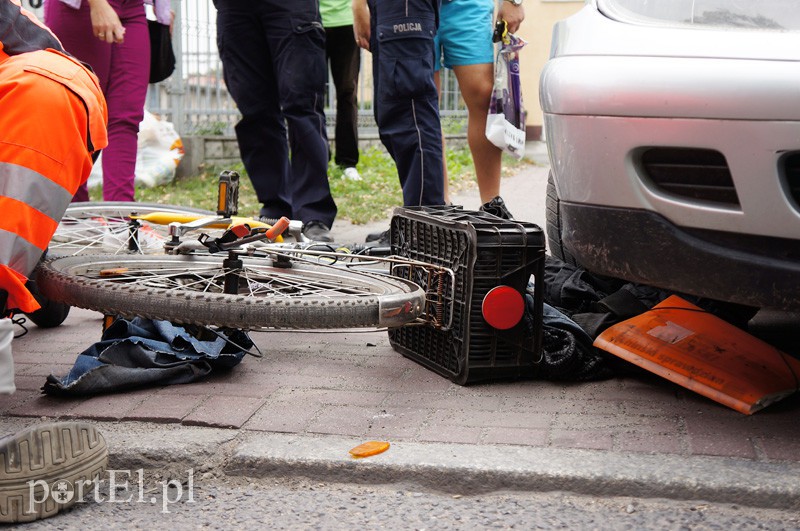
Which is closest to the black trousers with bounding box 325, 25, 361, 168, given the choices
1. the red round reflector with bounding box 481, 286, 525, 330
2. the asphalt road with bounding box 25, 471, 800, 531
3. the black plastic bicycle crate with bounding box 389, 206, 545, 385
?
the black plastic bicycle crate with bounding box 389, 206, 545, 385

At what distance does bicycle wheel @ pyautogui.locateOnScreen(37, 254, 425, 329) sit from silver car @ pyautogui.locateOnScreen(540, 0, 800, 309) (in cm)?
65

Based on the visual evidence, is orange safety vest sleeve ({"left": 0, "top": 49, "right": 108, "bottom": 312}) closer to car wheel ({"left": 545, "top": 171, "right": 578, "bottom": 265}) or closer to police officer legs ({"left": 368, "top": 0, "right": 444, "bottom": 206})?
Answer: car wheel ({"left": 545, "top": 171, "right": 578, "bottom": 265})

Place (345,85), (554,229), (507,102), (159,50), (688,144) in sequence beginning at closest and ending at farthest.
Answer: (688,144) → (554,229) → (507,102) → (159,50) → (345,85)

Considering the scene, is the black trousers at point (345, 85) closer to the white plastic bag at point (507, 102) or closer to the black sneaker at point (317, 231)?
the black sneaker at point (317, 231)

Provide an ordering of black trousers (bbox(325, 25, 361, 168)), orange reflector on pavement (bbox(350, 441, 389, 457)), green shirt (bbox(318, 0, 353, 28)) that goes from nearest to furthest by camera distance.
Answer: orange reflector on pavement (bbox(350, 441, 389, 457)) → green shirt (bbox(318, 0, 353, 28)) → black trousers (bbox(325, 25, 361, 168))

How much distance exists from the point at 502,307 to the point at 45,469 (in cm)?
142

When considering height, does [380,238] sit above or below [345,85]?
below

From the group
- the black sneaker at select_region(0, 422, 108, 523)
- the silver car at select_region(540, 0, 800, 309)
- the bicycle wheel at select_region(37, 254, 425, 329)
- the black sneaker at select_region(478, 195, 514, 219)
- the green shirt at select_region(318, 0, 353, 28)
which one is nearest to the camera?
the black sneaker at select_region(0, 422, 108, 523)

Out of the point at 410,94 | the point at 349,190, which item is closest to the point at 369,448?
the point at 410,94

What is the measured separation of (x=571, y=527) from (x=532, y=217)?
4931mm

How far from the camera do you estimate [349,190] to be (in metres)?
8.39

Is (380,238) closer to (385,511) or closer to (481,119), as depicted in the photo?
(481,119)

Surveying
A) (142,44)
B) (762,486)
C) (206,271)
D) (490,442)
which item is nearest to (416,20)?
(142,44)

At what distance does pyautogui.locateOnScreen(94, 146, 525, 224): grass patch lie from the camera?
292 inches
